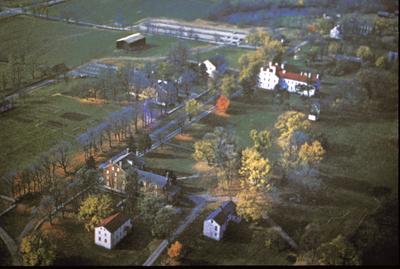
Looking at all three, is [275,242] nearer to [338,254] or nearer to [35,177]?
[338,254]

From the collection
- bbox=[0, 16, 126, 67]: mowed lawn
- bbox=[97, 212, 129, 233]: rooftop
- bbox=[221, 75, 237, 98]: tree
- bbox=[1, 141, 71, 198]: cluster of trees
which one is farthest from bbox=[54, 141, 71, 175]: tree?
bbox=[221, 75, 237, 98]: tree

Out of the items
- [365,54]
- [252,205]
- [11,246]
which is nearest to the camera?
[11,246]

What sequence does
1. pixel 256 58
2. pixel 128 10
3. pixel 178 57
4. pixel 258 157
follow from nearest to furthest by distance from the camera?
pixel 258 157 < pixel 256 58 < pixel 178 57 < pixel 128 10

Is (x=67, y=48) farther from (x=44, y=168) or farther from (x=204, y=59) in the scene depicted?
(x=44, y=168)

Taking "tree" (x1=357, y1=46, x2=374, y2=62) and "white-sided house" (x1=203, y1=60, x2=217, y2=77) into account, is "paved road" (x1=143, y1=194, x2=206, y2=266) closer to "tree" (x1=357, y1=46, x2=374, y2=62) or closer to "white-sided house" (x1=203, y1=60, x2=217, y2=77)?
"white-sided house" (x1=203, y1=60, x2=217, y2=77)

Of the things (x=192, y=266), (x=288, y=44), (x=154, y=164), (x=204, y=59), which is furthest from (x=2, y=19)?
(x=192, y=266)

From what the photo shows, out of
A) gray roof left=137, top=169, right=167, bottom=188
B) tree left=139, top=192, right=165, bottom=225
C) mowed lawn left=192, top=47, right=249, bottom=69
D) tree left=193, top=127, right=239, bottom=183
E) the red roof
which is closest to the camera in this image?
tree left=139, top=192, right=165, bottom=225

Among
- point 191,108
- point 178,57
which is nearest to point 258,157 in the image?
point 191,108

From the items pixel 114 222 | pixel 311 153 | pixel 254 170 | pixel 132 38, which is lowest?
pixel 114 222
